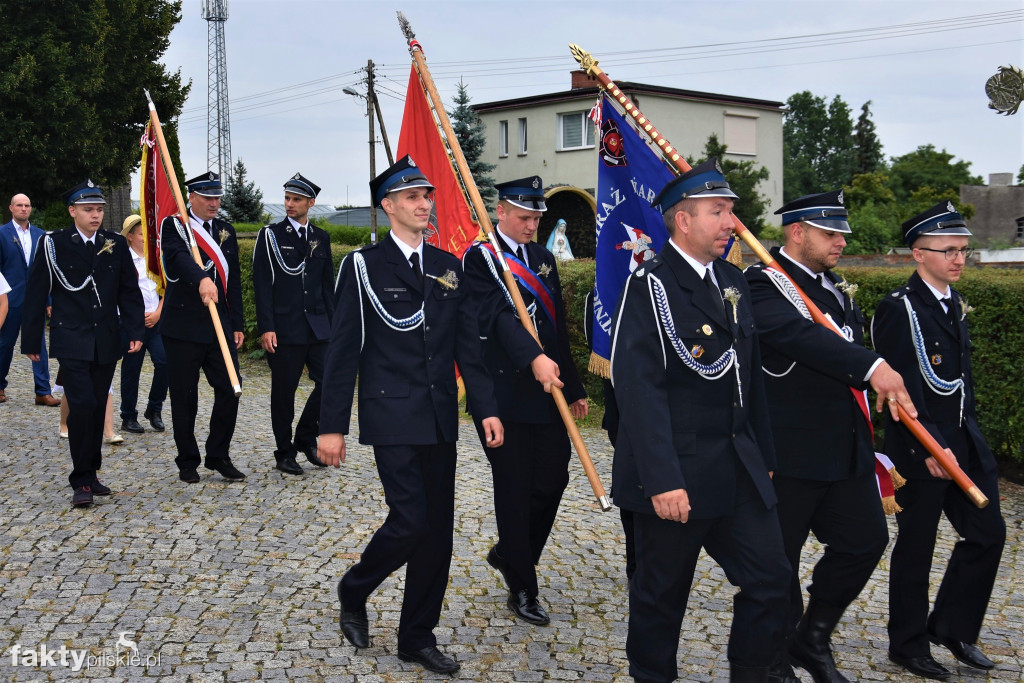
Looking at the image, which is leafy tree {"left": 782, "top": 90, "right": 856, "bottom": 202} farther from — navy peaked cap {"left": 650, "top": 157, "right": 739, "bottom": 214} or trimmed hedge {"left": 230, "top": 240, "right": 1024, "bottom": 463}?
navy peaked cap {"left": 650, "top": 157, "right": 739, "bottom": 214}

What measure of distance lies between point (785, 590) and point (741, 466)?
481 mm

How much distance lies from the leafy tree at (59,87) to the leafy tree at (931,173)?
136 ft

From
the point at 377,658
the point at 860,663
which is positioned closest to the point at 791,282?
the point at 860,663

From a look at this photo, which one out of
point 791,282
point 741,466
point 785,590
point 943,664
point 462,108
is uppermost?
point 462,108

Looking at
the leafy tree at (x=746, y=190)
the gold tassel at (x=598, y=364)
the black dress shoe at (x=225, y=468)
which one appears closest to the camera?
the gold tassel at (x=598, y=364)

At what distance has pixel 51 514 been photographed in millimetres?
7316

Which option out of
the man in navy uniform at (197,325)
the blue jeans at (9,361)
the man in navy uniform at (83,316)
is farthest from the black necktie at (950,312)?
the blue jeans at (9,361)

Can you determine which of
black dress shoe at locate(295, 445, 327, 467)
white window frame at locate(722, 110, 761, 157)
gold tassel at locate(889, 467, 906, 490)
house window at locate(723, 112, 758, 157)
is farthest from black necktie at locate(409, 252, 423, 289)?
house window at locate(723, 112, 758, 157)

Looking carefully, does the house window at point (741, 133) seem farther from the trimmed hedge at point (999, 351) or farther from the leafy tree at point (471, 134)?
the trimmed hedge at point (999, 351)

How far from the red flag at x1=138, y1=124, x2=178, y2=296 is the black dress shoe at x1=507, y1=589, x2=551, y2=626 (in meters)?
4.46

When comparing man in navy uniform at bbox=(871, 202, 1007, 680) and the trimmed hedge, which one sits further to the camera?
the trimmed hedge

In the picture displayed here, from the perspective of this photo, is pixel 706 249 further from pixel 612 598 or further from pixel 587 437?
pixel 587 437

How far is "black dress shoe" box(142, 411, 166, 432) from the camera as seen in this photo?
1093 centimetres

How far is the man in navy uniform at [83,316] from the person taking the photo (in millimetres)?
7617
